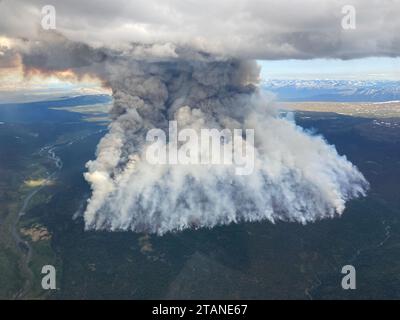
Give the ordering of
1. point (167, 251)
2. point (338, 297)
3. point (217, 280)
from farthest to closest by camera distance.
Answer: point (167, 251) → point (217, 280) → point (338, 297)

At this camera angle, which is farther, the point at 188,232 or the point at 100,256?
the point at 188,232

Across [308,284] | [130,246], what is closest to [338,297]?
[308,284]

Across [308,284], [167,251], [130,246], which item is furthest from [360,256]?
[130,246]
